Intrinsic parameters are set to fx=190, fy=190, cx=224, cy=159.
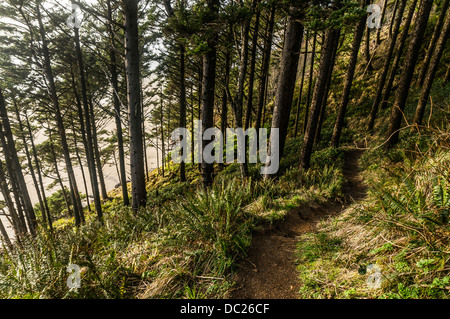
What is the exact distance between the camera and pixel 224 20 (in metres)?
4.44

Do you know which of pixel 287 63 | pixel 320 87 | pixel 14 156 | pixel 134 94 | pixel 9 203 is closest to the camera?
pixel 134 94

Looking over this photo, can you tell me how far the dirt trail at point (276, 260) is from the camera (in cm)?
232

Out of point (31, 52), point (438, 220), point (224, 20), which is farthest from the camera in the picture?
point (31, 52)

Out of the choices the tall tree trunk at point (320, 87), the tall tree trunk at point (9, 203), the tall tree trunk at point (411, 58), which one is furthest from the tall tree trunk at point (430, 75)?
Answer: the tall tree trunk at point (9, 203)

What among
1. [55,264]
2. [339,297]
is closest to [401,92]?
[339,297]

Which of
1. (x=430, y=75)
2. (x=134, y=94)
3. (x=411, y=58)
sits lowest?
(x=134, y=94)

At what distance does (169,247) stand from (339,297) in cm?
221

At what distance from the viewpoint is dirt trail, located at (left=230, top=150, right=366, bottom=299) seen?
2.32 meters

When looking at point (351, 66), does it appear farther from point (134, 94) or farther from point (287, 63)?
point (134, 94)

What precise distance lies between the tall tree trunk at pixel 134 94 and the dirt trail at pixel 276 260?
156 inches

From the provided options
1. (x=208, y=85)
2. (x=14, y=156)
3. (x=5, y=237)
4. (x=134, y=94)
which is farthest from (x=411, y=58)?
(x=5, y=237)

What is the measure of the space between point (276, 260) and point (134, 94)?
5.22 m

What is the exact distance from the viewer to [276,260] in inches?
112
